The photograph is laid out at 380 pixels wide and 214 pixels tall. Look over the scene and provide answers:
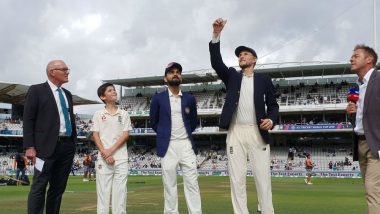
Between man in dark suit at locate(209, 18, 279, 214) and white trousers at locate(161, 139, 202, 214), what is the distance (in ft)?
2.22

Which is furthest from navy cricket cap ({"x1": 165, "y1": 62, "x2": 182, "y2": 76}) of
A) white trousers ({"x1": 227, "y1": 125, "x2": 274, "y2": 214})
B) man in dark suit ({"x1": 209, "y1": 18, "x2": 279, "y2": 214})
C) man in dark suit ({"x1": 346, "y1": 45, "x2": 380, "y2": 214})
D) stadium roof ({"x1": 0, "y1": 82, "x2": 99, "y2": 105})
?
stadium roof ({"x1": 0, "y1": 82, "x2": 99, "y2": 105})

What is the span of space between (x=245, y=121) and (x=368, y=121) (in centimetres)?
155

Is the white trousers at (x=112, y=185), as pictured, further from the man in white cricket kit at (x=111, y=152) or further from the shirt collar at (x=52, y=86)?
the shirt collar at (x=52, y=86)

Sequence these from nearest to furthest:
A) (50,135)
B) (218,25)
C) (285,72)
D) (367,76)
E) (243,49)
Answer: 1. (367,76)
2. (218,25)
3. (243,49)
4. (50,135)
5. (285,72)

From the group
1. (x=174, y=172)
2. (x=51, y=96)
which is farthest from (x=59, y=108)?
(x=174, y=172)

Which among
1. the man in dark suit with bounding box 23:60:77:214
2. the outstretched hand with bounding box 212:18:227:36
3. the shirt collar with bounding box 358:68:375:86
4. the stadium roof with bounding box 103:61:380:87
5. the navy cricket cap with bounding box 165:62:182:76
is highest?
the stadium roof with bounding box 103:61:380:87

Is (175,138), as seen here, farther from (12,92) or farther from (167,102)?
(12,92)

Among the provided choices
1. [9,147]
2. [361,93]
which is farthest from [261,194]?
[9,147]

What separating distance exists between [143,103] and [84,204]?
52583mm

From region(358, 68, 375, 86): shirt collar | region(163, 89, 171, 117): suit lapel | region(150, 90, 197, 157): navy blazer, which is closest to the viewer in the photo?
region(358, 68, 375, 86): shirt collar

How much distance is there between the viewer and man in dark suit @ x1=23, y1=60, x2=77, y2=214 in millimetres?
6480

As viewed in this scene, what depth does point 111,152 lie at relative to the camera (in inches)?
280

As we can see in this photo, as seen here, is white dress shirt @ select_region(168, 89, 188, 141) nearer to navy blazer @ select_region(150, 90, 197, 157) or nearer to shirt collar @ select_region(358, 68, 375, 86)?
navy blazer @ select_region(150, 90, 197, 157)

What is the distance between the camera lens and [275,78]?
190 ft
